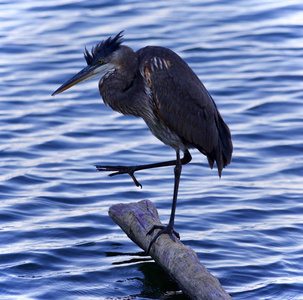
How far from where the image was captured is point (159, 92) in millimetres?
7586

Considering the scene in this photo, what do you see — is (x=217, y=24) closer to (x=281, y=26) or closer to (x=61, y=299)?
(x=281, y=26)

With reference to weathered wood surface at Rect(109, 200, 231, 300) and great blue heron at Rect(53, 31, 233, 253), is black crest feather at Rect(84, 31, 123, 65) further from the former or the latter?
weathered wood surface at Rect(109, 200, 231, 300)

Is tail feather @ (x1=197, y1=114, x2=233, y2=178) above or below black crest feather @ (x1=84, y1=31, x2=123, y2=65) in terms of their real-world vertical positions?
below

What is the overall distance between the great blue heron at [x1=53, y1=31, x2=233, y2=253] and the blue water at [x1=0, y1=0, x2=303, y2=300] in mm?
1037

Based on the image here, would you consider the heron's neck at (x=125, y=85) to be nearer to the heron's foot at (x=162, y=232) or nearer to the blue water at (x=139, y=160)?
the heron's foot at (x=162, y=232)

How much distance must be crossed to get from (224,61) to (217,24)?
8.48 feet

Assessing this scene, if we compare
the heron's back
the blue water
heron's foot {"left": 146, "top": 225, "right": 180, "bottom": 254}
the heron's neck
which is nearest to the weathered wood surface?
heron's foot {"left": 146, "top": 225, "right": 180, "bottom": 254}

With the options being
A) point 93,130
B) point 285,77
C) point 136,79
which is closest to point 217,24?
point 285,77

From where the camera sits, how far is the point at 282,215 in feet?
30.4

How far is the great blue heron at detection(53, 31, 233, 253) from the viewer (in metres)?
7.58

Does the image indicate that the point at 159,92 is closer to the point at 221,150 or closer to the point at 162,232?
the point at 221,150

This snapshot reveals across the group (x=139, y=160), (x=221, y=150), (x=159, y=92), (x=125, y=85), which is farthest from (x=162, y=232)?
(x=139, y=160)

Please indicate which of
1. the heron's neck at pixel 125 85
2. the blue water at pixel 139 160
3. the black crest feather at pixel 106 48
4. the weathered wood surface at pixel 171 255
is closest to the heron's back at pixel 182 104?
the heron's neck at pixel 125 85

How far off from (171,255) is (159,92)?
1.76 m
